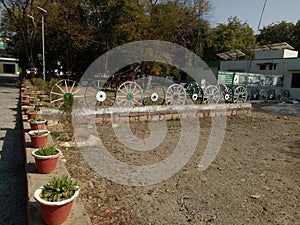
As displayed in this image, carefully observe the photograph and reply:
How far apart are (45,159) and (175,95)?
510cm

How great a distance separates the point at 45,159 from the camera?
7.28 ft

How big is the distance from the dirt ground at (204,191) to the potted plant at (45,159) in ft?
1.42

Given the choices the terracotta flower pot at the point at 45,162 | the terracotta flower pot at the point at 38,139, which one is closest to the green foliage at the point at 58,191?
the terracotta flower pot at the point at 45,162

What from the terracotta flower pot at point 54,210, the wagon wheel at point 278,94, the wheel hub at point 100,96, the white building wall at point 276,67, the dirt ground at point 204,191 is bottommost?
the dirt ground at point 204,191

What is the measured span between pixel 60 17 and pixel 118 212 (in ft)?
49.0

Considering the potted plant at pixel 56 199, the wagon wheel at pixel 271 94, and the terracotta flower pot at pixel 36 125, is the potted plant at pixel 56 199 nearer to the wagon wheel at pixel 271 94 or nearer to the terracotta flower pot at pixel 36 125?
the terracotta flower pot at pixel 36 125

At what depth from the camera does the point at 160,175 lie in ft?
9.59

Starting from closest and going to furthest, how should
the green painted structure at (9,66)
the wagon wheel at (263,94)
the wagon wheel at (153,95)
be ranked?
the wagon wheel at (153,95) → the wagon wheel at (263,94) → the green painted structure at (9,66)

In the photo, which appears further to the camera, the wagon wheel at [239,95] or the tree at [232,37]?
the tree at [232,37]

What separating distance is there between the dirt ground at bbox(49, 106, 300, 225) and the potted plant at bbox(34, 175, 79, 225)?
0.45 m

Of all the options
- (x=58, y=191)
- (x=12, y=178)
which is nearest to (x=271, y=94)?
(x=12, y=178)

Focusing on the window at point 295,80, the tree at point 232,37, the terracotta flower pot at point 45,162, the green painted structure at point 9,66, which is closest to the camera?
the terracotta flower pot at point 45,162

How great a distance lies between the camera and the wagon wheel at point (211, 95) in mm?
7767

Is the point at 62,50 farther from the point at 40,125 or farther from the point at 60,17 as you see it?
the point at 40,125
